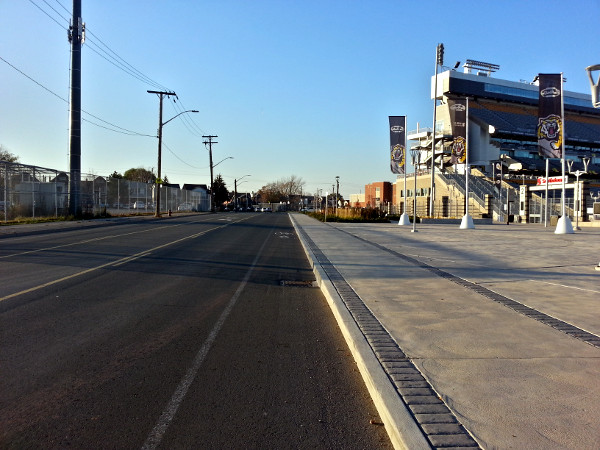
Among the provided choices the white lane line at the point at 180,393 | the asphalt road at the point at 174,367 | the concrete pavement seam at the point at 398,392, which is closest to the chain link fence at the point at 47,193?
the asphalt road at the point at 174,367

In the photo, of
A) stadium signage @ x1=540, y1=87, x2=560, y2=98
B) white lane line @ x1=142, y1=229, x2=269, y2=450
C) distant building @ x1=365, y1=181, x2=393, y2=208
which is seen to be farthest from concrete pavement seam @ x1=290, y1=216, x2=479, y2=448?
distant building @ x1=365, y1=181, x2=393, y2=208

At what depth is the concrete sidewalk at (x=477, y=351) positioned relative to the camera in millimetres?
3654

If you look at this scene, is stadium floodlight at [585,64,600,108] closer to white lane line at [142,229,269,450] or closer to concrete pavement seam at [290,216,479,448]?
concrete pavement seam at [290,216,479,448]

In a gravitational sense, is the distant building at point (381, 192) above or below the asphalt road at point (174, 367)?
above

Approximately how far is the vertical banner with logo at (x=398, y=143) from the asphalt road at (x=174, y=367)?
25.2 meters

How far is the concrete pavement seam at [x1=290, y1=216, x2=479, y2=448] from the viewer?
3500 millimetres

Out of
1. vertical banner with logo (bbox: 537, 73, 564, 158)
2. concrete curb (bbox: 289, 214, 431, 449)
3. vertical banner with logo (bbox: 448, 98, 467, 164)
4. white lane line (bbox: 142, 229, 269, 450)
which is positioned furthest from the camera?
vertical banner with logo (bbox: 448, 98, 467, 164)

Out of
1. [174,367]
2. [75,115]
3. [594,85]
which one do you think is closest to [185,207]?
[75,115]

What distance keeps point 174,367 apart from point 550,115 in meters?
26.6

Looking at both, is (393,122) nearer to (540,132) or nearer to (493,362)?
(540,132)

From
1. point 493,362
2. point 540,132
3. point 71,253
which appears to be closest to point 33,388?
point 493,362

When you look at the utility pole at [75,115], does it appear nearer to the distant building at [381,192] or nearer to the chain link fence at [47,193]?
the chain link fence at [47,193]

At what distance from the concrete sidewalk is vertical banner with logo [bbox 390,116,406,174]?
22687 mm

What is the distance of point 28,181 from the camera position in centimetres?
3272
